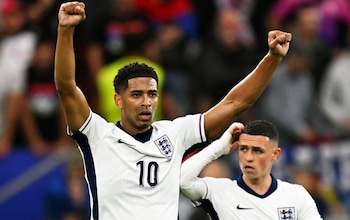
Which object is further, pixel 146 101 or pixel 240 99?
pixel 240 99

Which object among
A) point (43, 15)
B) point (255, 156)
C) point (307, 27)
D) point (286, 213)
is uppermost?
point (43, 15)

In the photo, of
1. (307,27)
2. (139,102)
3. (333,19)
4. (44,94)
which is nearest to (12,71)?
(44,94)

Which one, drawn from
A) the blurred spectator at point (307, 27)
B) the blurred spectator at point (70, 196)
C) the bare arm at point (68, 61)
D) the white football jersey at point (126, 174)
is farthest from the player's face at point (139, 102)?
the blurred spectator at point (307, 27)

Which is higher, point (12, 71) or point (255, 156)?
point (12, 71)

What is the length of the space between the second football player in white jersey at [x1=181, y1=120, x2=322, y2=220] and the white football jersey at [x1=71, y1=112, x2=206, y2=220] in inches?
18.7

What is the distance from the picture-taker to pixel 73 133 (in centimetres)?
779

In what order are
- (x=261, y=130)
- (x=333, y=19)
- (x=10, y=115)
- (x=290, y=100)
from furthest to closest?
1. (x=333, y=19)
2. (x=290, y=100)
3. (x=10, y=115)
4. (x=261, y=130)

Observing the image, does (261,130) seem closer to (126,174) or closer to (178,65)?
(126,174)

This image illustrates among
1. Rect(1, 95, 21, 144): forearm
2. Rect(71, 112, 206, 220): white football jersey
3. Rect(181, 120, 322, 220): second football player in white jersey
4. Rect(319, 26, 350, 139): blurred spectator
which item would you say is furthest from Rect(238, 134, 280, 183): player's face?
Rect(319, 26, 350, 139): blurred spectator

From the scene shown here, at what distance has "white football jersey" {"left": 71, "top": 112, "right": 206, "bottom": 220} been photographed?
7.74 m

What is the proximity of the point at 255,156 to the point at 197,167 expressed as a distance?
45cm

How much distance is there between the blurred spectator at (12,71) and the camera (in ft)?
43.0

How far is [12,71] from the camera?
13211 millimetres

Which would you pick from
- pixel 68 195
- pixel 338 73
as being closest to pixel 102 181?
pixel 68 195
